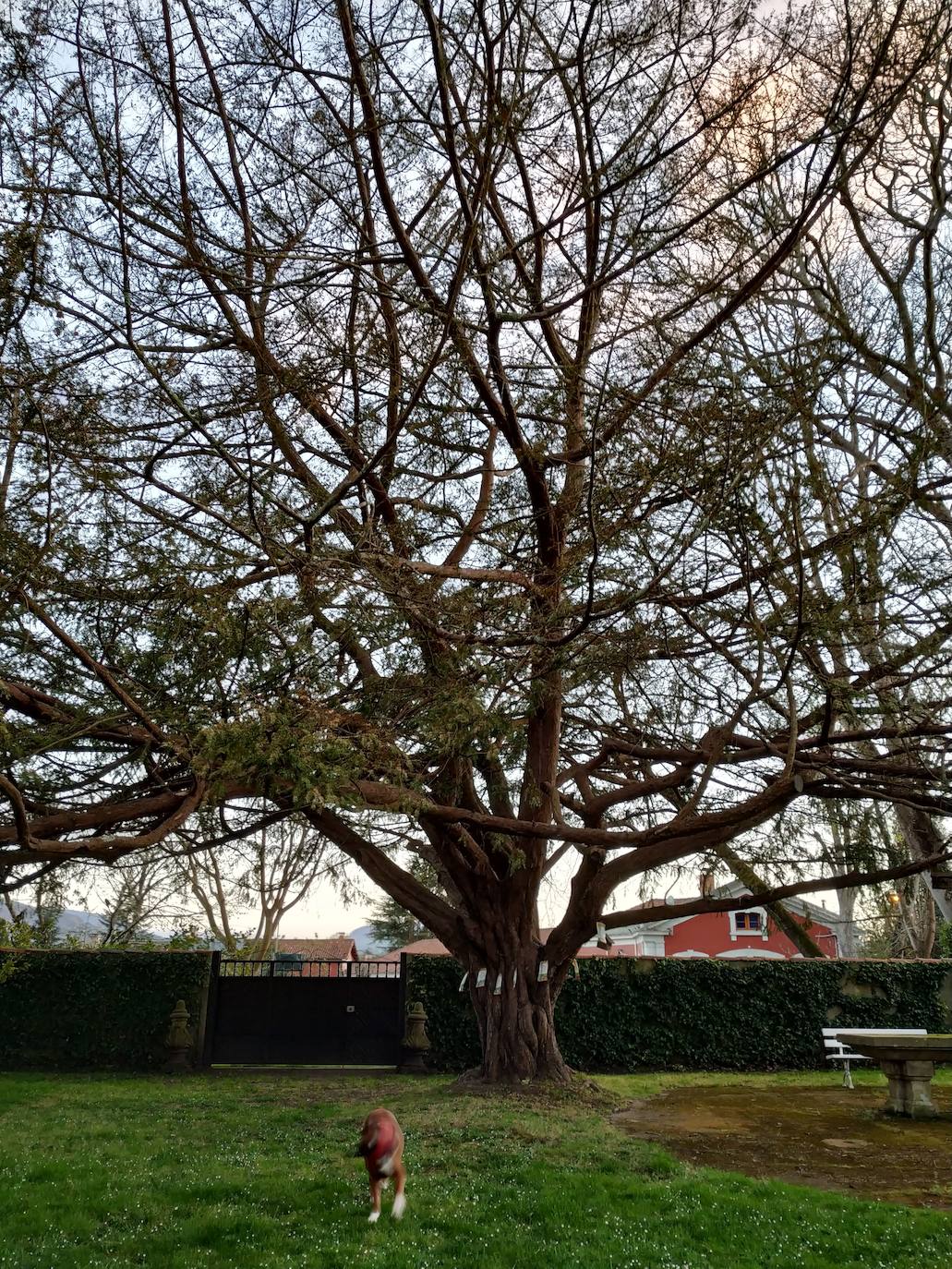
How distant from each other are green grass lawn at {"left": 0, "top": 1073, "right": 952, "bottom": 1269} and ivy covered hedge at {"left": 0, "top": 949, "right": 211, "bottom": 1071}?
5847 mm

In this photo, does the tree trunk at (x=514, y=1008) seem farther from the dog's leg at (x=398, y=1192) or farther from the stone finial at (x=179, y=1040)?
the stone finial at (x=179, y=1040)

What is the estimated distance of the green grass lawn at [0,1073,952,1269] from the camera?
3.96 m

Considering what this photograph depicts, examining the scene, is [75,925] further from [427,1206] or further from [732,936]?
Answer: [427,1206]

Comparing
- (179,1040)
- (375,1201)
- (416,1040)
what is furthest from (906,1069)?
(179,1040)

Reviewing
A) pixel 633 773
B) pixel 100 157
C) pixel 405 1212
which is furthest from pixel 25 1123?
pixel 100 157

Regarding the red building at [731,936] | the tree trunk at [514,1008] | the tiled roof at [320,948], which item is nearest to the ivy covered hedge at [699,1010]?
the tree trunk at [514,1008]

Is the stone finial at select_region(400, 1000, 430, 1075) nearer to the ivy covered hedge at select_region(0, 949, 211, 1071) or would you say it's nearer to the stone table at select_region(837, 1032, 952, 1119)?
the ivy covered hedge at select_region(0, 949, 211, 1071)

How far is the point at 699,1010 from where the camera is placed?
13.2m

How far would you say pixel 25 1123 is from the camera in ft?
24.3

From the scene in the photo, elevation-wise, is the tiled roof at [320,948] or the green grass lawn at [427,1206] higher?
the tiled roof at [320,948]

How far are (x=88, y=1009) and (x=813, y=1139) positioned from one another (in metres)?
10.2

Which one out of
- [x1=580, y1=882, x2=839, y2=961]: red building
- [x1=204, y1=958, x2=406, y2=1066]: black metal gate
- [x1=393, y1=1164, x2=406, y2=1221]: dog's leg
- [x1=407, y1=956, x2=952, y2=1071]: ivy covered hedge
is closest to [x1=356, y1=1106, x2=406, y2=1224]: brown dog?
[x1=393, y1=1164, x2=406, y2=1221]: dog's leg

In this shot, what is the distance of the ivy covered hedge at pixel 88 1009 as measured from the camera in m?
12.7

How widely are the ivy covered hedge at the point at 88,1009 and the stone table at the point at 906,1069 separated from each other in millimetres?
9206
